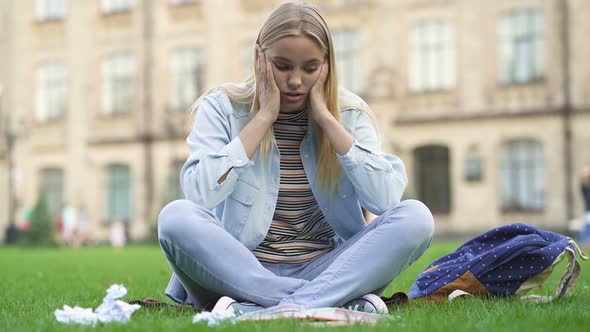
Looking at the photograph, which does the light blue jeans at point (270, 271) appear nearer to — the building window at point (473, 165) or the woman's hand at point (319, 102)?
the woman's hand at point (319, 102)

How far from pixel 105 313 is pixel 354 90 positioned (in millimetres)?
22735

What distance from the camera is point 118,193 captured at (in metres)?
29.9

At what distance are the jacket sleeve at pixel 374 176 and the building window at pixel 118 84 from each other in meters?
25.9

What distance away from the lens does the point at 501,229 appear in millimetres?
5559

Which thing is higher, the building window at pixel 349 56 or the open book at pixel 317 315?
the building window at pixel 349 56

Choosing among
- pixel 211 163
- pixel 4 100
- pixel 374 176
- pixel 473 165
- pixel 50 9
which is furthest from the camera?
pixel 4 100

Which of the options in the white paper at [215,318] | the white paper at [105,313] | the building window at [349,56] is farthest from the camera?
the building window at [349,56]

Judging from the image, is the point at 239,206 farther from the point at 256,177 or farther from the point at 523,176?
the point at 523,176

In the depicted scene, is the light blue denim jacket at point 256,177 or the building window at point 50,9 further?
the building window at point 50,9

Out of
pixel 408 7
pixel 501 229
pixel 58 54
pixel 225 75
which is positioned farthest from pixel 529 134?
pixel 501 229

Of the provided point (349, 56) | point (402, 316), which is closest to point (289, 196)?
point (402, 316)

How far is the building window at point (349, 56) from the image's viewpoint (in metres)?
26.5

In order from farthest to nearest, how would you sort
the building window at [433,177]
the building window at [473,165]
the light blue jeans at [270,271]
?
the building window at [433,177]
the building window at [473,165]
the light blue jeans at [270,271]

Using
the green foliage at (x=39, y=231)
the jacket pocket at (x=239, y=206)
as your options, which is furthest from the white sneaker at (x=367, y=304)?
the green foliage at (x=39, y=231)
